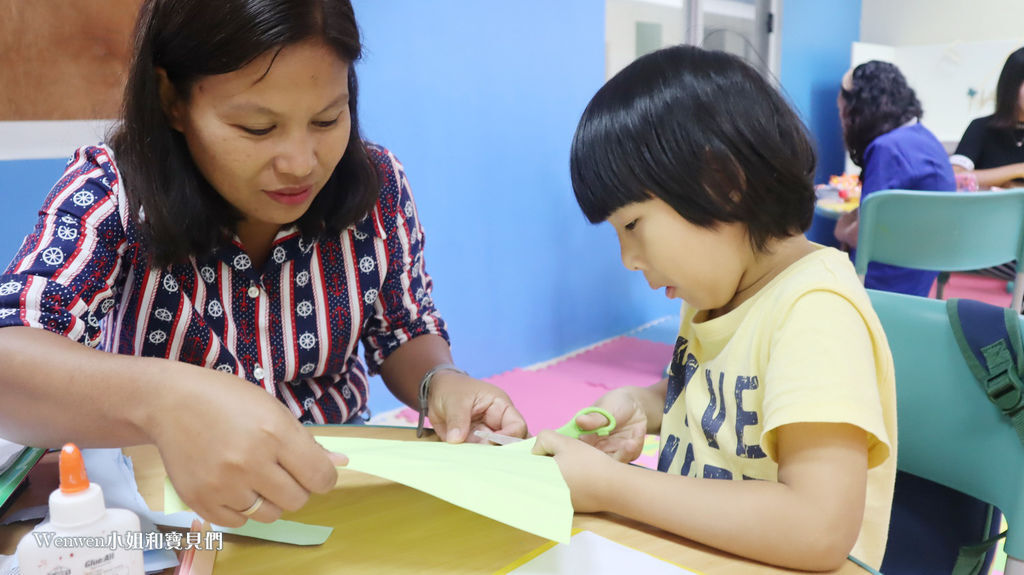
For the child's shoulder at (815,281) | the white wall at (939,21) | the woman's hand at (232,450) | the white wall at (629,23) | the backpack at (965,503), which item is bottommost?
the backpack at (965,503)

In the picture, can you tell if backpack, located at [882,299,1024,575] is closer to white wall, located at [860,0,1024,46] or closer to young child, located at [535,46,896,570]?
young child, located at [535,46,896,570]

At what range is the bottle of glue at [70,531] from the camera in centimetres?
45

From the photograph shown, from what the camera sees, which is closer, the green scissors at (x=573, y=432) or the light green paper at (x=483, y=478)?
the light green paper at (x=483, y=478)

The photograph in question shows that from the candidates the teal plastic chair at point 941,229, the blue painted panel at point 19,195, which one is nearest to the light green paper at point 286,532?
the blue painted panel at point 19,195

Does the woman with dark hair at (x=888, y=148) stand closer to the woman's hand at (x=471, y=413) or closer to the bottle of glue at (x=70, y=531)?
the woman's hand at (x=471, y=413)

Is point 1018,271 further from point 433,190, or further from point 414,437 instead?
point 414,437

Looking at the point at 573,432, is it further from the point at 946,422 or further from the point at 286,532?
the point at 946,422

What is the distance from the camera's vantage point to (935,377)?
2.88 feet

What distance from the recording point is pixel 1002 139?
339cm

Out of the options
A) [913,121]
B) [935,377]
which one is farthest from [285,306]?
[913,121]

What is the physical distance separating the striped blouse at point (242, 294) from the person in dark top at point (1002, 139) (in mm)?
3083

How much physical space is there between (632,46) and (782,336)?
109 inches

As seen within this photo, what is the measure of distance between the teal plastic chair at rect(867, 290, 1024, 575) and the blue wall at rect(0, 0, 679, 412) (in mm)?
1452

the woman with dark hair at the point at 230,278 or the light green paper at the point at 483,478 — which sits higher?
the woman with dark hair at the point at 230,278
